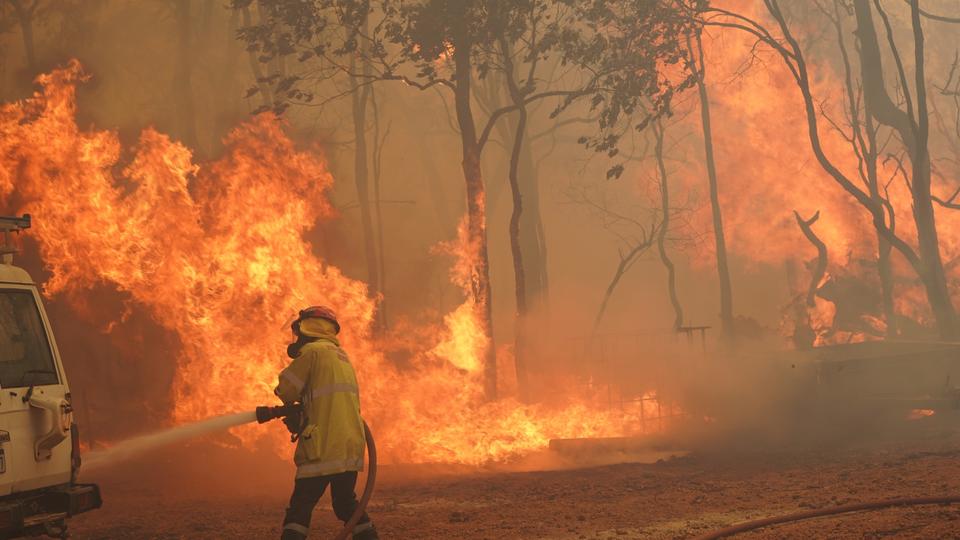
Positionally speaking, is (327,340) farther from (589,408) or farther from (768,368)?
(768,368)

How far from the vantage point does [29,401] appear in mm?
6836

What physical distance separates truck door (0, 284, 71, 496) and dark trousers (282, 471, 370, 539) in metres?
1.72

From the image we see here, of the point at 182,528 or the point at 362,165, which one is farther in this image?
the point at 362,165

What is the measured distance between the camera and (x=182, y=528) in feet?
31.7

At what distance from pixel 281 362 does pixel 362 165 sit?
1942cm

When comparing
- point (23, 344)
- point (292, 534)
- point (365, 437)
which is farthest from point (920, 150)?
point (23, 344)

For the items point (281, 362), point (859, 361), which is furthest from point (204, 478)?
point (859, 361)

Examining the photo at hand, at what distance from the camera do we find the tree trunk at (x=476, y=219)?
2000 cm

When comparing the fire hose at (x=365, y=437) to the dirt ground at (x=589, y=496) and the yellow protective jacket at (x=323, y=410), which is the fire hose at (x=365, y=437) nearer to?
the yellow protective jacket at (x=323, y=410)

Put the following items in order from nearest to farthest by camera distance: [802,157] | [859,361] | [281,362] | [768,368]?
1. [281,362]
2. [859,361]
3. [768,368]
4. [802,157]

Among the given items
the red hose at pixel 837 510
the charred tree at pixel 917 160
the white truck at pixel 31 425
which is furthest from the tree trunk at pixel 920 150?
the white truck at pixel 31 425

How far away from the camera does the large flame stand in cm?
1495

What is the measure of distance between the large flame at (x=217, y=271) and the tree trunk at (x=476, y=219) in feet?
8.19

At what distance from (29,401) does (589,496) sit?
6097 mm
